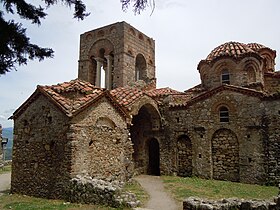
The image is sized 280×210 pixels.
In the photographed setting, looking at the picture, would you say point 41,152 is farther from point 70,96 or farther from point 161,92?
point 161,92

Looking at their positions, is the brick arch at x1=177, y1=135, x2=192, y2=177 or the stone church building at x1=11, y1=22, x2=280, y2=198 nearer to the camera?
the stone church building at x1=11, y1=22, x2=280, y2=198

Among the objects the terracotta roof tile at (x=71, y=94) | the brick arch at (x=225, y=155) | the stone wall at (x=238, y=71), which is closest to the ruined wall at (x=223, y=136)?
the brick arch at (x=225, y=155)

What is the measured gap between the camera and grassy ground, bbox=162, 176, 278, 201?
397 inches

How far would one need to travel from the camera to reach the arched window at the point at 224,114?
47.3 ft

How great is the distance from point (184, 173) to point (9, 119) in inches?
386

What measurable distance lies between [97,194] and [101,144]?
2.65 metres

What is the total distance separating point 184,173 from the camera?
1523 cm

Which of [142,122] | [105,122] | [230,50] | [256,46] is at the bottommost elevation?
[105,122]

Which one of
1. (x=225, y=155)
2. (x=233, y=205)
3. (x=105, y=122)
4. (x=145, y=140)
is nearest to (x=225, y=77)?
(x=225, y=155)

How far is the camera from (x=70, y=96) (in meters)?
10.6

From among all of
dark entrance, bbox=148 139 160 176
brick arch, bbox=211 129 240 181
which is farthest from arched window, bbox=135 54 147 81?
brick arch, bbox=211 129 240 181

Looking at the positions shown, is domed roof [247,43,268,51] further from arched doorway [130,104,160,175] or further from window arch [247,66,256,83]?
arched doorway [130,104,160,175]

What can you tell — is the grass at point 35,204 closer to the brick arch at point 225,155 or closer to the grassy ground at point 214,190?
the grassy ground at point 214,190

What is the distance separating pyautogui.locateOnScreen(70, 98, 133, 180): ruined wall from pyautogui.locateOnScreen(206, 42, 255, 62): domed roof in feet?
28.0
